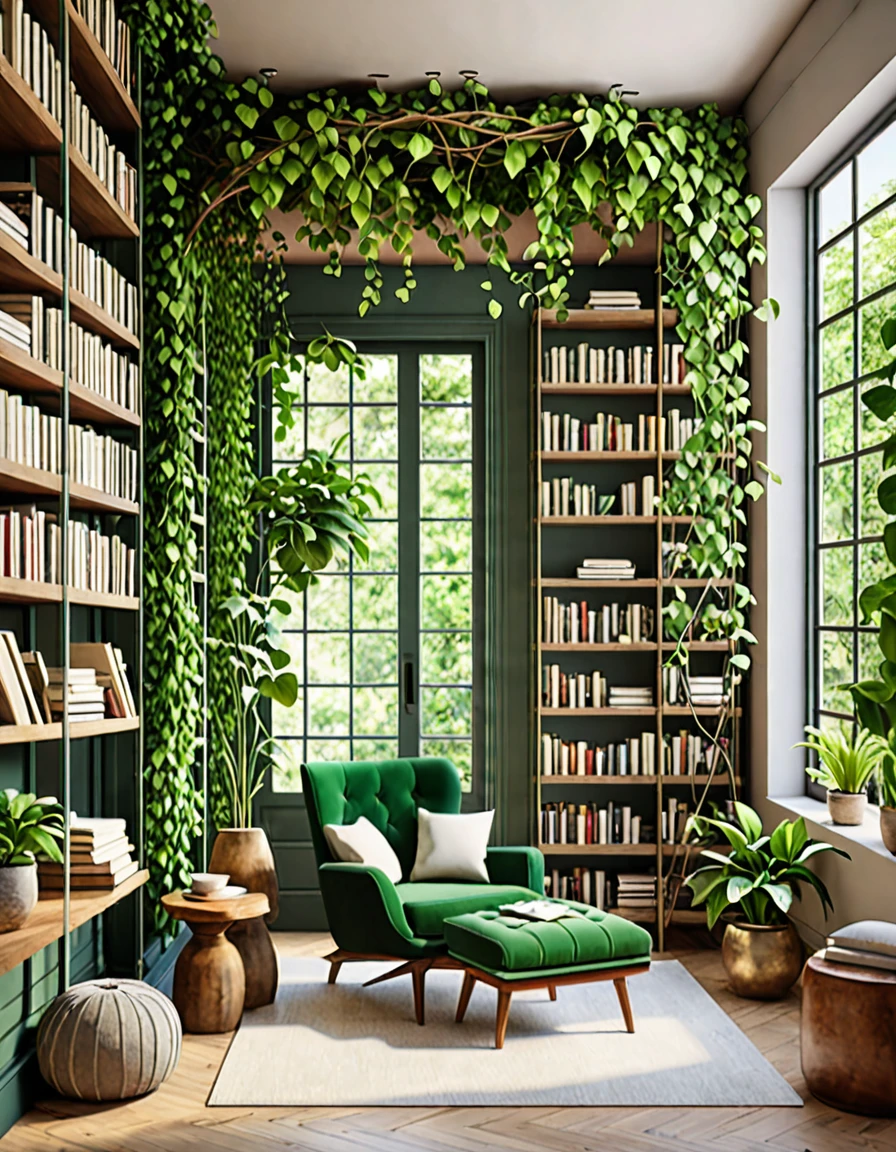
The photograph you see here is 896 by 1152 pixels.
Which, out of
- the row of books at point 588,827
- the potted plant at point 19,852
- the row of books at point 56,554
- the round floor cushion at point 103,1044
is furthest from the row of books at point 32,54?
the row of books at point 588,827

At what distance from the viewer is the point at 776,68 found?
532cm

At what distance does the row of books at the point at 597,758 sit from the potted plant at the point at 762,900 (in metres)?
0.85

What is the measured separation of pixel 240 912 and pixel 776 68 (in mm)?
4136

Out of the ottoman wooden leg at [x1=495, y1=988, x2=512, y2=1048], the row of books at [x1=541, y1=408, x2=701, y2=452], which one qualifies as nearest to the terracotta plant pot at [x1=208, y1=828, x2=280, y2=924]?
the ottoman wooden leg at [x1=495, y1=988, x2=512, y2=1048]

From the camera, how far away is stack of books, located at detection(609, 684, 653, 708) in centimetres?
587

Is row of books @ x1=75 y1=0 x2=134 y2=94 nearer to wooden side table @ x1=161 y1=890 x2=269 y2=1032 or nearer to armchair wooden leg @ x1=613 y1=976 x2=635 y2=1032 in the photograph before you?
wooden side table @ x1=161 y1=890 x2=269 y2=1032

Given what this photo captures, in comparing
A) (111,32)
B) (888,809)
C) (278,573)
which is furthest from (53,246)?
(888,809)

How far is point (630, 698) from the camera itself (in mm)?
5879

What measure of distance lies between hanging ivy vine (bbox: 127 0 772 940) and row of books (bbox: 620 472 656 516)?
0.07 metres

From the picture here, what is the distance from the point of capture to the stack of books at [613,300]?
5927mm

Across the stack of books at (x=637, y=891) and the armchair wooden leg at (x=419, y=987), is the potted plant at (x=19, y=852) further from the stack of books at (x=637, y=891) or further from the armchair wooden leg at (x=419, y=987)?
the stack of books at (x=637, y=891)

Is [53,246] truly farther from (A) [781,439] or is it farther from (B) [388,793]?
(A) [781,439]

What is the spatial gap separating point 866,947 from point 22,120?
3438 millimetres

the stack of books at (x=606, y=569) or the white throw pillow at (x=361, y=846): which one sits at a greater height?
the stack of books at (x=606, y=569)
